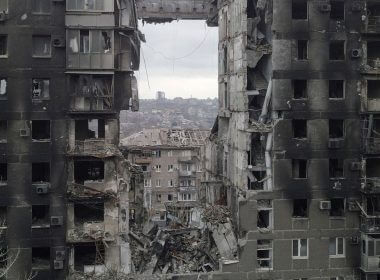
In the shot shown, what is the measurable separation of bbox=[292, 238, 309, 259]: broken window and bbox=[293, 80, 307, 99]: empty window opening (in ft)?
34.4

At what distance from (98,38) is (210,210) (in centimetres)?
1695

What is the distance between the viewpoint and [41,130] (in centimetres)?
3862

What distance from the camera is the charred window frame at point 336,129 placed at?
39.8 meters

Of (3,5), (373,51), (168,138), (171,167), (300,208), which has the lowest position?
(300,208)

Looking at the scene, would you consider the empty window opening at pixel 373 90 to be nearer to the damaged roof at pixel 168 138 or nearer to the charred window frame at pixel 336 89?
the charred window frame at pixel 336 89

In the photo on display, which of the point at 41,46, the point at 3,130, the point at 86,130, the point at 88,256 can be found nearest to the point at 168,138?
the point at 86,130

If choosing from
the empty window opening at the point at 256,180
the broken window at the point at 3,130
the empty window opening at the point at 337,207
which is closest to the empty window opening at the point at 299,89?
the empty window opening at the point at 256,180

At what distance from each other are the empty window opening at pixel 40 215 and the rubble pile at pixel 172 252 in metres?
6.97

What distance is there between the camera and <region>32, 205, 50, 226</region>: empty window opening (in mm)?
37469

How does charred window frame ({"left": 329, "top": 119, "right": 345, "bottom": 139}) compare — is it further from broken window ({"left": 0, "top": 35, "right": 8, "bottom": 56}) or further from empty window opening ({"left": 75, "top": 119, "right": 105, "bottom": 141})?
broken window ({"left": 0, "top": 35, "right": 8, "bottom": 56})

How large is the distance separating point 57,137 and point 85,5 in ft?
31.0

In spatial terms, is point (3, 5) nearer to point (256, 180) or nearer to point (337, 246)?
point (256, 180)

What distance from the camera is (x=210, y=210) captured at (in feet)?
147

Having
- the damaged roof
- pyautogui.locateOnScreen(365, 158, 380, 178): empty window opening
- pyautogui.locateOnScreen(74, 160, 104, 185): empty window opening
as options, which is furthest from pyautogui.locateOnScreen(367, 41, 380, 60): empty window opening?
the damaged roof
